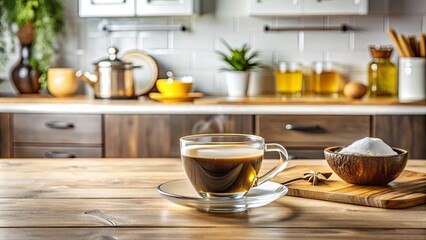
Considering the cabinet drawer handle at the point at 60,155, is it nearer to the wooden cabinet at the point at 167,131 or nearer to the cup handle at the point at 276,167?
the wooden cabinet at the point at 167,131

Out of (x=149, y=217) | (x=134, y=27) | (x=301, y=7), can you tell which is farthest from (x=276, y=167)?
(x=134, y=27)

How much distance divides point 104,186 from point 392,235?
0.69 metres

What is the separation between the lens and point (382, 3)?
13.8 feet

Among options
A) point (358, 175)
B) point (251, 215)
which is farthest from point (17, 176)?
point (358, 175)

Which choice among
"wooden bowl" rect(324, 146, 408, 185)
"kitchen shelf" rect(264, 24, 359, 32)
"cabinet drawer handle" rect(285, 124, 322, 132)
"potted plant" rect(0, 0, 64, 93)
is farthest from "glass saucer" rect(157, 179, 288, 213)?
"potted plant" rect(0, 0, 64, 93)

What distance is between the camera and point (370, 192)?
1.49 metres

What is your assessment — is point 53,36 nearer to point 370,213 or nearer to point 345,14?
point 345,14

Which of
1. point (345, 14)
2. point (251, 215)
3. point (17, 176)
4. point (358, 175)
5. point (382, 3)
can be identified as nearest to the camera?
point (251, 215)

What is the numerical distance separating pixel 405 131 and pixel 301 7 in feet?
2.84

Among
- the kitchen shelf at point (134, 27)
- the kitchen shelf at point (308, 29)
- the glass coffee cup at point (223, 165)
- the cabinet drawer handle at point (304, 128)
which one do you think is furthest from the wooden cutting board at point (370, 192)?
the kitchen shelf at point (134, 27)

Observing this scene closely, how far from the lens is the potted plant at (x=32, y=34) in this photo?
165 inches

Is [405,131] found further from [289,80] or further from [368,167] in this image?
[368,167]

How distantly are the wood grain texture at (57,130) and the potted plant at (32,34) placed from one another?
0.50 m

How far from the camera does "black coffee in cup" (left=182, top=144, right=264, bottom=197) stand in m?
1.37
